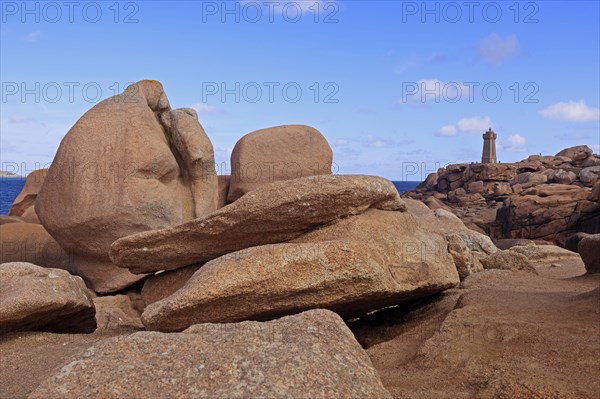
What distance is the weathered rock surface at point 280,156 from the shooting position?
10.3 metres

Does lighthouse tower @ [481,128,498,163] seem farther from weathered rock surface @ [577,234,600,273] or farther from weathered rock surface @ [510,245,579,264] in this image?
weathered rock surface @ [577,234,600,273]

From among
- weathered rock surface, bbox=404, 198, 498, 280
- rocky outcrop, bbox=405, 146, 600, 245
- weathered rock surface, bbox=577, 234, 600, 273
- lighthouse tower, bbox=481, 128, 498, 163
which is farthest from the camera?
lighthouse tower, bbox=481, 128, 498, 163

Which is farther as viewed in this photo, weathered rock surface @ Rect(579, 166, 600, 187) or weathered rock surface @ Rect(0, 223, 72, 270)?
weathered rock surface @ Rect(579, 166, 600, 187)

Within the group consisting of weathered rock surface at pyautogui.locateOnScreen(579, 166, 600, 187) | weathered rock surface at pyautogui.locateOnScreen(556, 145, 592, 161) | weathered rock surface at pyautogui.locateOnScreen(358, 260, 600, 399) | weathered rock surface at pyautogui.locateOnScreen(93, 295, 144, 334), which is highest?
weathered rock surface at pyautogui.locateOnScreen(556, 145, 592, 161)

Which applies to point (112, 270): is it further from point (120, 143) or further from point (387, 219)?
point (387, 219)

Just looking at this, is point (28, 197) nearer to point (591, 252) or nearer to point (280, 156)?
point (280, 156)

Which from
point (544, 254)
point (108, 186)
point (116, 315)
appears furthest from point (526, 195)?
point (116, 315)

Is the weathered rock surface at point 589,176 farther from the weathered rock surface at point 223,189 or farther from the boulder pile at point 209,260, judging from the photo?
the weathered rock surface at point 223,189

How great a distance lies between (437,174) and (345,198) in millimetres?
41713

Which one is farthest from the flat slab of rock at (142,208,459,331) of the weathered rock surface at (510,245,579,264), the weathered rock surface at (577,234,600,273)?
the weathered rock surface at (510,245,579,264)

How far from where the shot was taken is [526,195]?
25.3 m

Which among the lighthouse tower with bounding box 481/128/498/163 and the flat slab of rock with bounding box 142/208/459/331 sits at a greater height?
the lighthouse tower with bounding box 481/128/498/163

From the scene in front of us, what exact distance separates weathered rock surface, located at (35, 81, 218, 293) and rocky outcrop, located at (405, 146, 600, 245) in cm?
1574

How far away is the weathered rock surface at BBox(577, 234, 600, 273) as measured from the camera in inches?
→ 297
